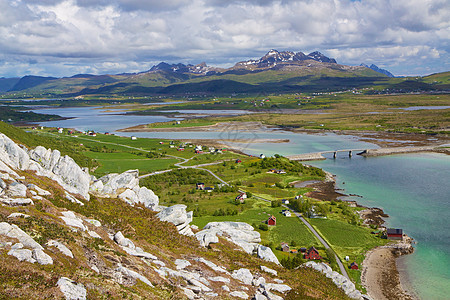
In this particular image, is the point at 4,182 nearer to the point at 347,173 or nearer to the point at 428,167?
the point at 347,173

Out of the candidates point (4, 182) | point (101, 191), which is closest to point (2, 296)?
point (4, 182)

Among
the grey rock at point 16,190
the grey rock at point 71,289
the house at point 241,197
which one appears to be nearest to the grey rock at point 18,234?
the grey rock at point 71,289

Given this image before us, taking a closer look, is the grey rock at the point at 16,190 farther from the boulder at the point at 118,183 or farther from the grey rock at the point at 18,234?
the boulder at the point at 118,183

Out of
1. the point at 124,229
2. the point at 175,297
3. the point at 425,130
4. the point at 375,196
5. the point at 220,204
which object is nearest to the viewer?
the point at 175,297

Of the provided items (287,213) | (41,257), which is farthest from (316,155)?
(41,257)

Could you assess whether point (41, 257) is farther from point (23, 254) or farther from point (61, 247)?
point (61, 247)

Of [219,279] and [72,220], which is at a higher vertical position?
[72,220]
